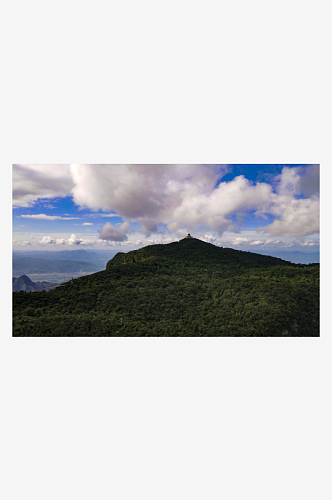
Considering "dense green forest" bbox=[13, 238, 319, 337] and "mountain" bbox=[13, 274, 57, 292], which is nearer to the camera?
"dense green forest" bbox=[13, 238, 319, 337]

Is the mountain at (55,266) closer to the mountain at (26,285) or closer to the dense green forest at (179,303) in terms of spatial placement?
the mountain at (26,285)

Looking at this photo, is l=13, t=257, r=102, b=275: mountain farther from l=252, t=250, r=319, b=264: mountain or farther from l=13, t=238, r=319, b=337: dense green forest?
l=252, t=250, r=319, b=264: mountain

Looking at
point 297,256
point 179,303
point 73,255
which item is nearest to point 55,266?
point 73,255

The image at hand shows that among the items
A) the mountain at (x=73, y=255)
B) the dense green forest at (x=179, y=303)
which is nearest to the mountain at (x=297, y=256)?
the dense green forest at (x=179, y=303)

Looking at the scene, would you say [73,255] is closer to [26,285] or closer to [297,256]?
[26,285]

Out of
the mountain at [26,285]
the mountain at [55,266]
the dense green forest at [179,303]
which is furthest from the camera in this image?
the mountain at [55,266]

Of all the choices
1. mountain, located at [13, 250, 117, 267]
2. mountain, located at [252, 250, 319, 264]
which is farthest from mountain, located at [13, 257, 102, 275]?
mountain, located at [252, 250, 319, 264]

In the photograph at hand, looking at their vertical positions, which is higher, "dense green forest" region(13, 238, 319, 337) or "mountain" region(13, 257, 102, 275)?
"mountain" region(13, 257, 102, 275)
